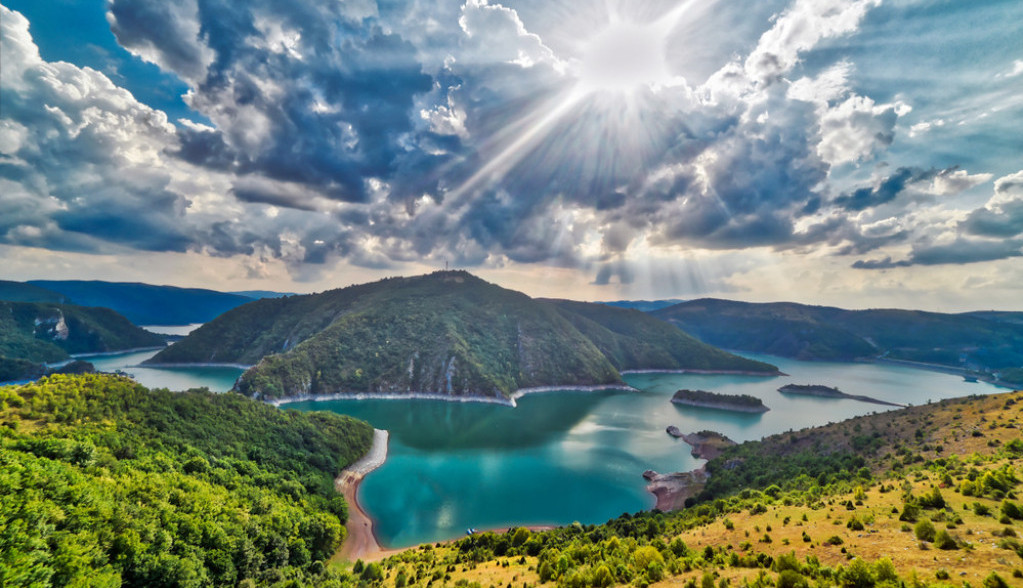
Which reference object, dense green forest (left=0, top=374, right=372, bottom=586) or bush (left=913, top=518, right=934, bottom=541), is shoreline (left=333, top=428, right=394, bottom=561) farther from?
bush (left=913, top=518, right=934, bottom=541)

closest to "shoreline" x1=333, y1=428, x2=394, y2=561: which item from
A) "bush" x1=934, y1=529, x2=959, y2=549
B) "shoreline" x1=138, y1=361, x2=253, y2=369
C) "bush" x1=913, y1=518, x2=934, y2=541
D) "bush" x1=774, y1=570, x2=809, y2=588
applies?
"bush" x1=774, y1=570, x2=809, y2=588

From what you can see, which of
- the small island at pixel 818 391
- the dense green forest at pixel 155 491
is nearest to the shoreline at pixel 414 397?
the dense green forest at pixel 155 491

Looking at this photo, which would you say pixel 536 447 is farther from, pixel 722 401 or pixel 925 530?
pixel 722 401

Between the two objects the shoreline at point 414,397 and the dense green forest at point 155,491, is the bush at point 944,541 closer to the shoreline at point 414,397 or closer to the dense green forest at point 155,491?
the dense green forest at point 155,491

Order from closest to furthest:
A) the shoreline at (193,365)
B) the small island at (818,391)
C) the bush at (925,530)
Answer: the bush at (925,530) → the small island at (818,391) → the shoreline at (193,365)

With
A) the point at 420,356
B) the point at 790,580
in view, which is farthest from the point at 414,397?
the point at 790,580

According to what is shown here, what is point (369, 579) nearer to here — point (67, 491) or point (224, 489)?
point (224, 489)
